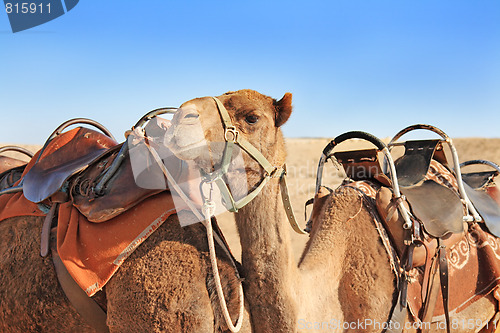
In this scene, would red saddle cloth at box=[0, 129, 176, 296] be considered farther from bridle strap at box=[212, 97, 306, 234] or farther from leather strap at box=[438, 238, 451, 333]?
leather strap at box=[438, 238, 451, 333]

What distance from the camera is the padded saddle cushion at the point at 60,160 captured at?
115 inches

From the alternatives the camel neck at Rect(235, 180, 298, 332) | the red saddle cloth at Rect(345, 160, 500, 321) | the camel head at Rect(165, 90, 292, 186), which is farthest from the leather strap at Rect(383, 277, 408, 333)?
the camel head at Rect(165, 90, 292, 186)

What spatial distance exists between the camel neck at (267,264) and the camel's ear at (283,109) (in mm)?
364

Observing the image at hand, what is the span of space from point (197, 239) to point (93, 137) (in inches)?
54.1

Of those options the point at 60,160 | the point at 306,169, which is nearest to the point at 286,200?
the point at 60,160

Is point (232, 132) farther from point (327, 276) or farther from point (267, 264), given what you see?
point (327, 276)

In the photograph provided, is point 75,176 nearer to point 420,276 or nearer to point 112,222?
point 112,222

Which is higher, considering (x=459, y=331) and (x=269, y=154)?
(x=269, y=154)

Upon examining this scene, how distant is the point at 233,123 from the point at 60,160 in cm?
147

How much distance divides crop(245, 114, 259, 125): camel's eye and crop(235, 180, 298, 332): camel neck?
0.38m

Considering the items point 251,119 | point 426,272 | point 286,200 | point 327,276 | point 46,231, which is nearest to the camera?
point 251,119

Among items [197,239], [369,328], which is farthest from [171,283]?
[369,328]

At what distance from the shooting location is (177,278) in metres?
2.44

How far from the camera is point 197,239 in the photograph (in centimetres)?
258
